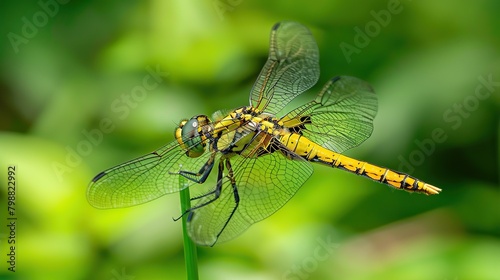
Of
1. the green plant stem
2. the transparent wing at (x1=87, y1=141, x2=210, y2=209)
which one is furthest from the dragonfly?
the green plant stem

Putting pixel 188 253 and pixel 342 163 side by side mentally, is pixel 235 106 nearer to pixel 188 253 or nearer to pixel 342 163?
pixel 342 163

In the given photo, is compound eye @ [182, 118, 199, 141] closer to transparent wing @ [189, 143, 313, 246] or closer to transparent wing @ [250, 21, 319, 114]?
transparent wing @ [189, 143, 313, 246]

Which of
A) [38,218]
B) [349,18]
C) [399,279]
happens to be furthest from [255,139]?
[349,18]

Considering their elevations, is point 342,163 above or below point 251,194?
above

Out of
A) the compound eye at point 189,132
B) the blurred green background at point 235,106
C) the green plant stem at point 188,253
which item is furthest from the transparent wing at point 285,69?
the green plant stem at point 188,253

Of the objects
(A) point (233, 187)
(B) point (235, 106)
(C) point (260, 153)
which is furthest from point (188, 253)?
(B) point (235, 106)

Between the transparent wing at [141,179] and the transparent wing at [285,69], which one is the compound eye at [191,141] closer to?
the transparent wing at [141,179]
